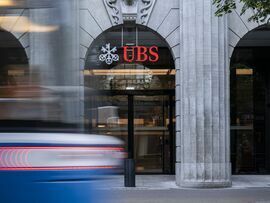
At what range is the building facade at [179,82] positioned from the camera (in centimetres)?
1678

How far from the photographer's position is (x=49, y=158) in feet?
14.8

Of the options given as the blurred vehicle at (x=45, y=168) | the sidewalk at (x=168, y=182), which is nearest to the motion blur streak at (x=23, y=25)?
the blurred vehicle at (x=45, y=168)

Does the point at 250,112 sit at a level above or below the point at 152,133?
above

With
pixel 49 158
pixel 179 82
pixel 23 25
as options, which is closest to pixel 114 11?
pixel 179 82

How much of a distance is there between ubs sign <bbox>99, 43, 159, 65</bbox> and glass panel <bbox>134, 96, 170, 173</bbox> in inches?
76.5

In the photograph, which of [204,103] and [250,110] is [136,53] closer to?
[204,103]

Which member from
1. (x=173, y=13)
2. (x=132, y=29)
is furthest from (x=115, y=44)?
(x=173, y=13)

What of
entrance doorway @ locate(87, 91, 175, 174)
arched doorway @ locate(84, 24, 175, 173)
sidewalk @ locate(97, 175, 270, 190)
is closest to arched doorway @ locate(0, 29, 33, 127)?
sidewalk @ locate(97, 175, 270, 190)

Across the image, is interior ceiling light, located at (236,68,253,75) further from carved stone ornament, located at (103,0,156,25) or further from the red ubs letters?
carved stone ornament, located at (103,0,156,25)

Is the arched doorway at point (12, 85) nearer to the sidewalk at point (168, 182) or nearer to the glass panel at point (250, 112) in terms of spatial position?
the sidewalk at point (168, 182)

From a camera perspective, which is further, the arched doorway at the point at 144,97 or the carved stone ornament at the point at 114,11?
the arched doorway at the point at 144,97

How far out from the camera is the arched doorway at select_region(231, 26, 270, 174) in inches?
801

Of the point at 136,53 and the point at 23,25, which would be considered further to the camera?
the point at 136,53

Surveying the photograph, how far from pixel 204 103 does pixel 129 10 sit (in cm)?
385
